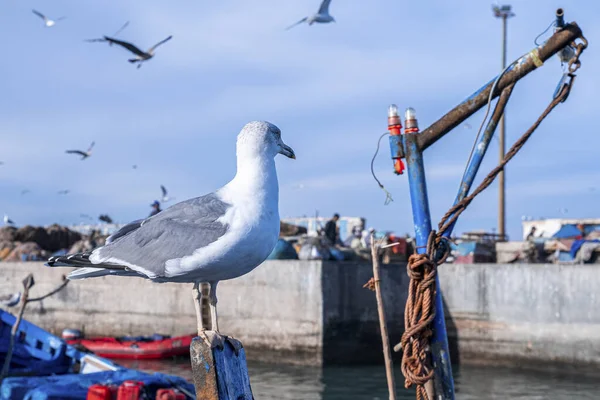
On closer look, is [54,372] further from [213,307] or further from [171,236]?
[213,307]

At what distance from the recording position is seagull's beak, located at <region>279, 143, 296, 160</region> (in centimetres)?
509

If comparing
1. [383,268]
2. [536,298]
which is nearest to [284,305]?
[383,268]

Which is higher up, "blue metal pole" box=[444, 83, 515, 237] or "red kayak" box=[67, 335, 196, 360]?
"blue metal pole" box=[444, 83, 515, 237]

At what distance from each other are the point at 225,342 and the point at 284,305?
17164 mm

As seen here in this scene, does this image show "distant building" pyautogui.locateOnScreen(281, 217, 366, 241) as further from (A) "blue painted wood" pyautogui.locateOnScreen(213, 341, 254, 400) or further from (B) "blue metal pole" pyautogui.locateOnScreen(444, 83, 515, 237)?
(A) "blue painted wood" pyautogui.locateOnScreen(213, 341, 254, 400)

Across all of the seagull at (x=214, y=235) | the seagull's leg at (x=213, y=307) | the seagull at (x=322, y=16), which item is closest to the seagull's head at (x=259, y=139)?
the seagull at (x=214, y=235)

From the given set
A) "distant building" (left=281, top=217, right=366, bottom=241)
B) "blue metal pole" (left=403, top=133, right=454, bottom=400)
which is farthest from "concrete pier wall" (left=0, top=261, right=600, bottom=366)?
"distant building" (left=281, top=217, right=366, bottom=241)

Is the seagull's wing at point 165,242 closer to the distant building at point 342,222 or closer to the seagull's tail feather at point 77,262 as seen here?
the seagull's tail feather at point 77,262

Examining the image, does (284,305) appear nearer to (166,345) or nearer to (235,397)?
(166,345)

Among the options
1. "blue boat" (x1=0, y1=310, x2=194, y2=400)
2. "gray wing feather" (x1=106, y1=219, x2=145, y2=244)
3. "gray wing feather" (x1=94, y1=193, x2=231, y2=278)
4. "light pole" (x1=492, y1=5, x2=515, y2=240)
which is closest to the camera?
"gray wing feather" (x1=94, y1=193, x2=231, y2=278)

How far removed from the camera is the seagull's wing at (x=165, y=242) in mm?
4777

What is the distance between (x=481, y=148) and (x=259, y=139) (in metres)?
2.10

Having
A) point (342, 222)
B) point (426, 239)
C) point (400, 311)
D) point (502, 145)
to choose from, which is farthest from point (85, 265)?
point (342, 222)

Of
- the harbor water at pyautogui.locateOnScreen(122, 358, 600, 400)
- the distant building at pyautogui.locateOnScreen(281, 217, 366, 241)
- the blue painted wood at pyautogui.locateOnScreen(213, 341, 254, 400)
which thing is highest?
the distant building at pyautogui.locateOnScreen(281, 217, 366, 241)
